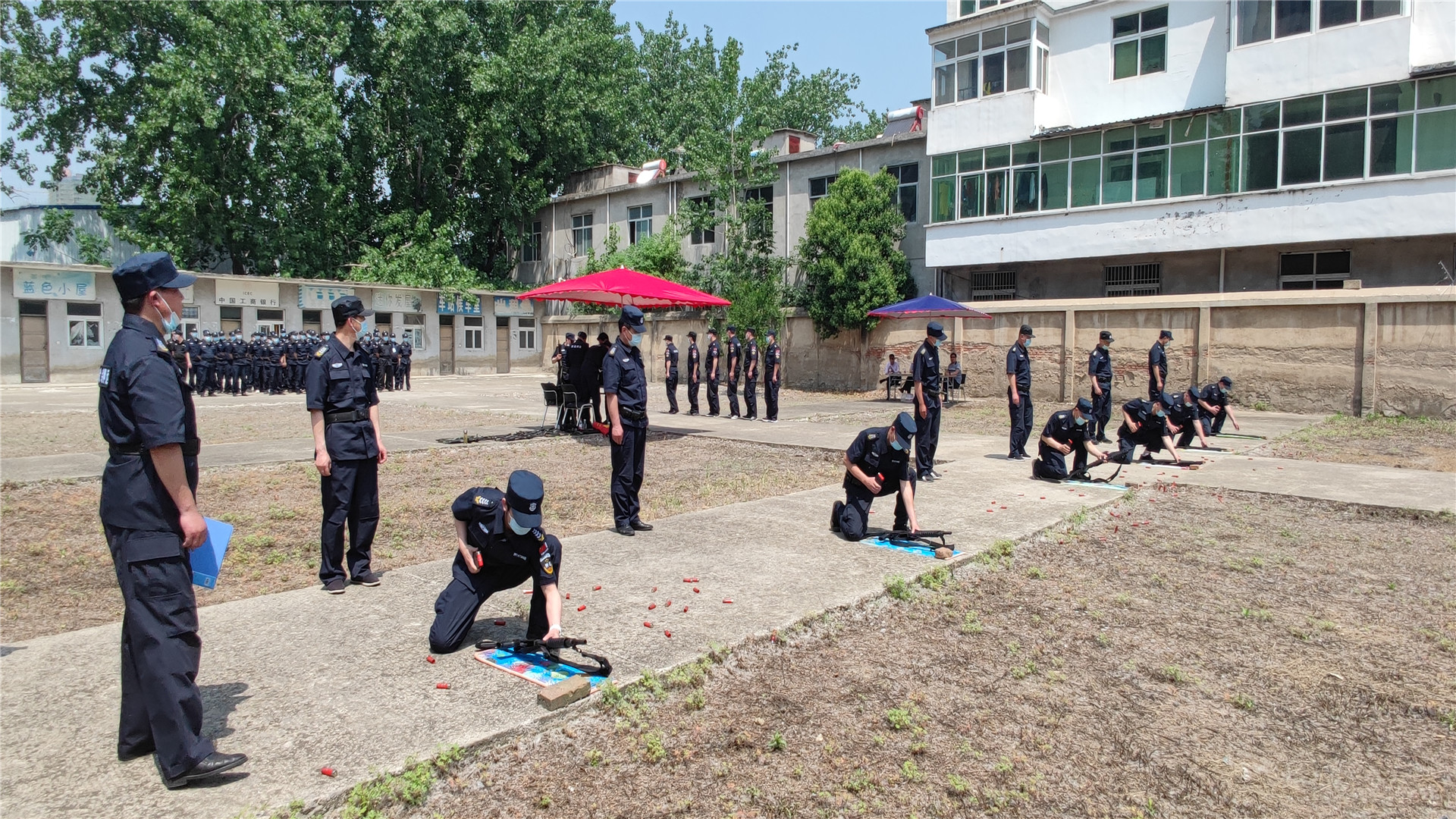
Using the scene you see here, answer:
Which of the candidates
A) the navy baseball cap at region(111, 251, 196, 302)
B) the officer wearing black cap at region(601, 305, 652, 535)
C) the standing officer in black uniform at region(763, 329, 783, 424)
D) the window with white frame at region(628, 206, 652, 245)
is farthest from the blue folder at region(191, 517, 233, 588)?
the window with white frame at region(628, 206, 652, 245)

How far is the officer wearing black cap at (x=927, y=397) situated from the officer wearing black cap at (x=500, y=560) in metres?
6.50

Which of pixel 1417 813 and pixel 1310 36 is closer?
pixel 1417 813

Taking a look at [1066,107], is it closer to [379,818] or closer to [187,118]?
[379,818]

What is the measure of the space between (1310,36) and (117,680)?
82.4 feet

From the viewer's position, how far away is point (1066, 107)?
25.5 meters

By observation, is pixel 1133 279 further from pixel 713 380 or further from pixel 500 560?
pixel 500 560

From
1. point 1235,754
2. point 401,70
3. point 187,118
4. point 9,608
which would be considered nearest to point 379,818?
point 1235,754

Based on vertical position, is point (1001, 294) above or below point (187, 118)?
below

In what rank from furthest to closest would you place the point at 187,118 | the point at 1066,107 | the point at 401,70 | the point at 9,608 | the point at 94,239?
the point at 401,70 < the point at 94,239 < the point at 187,118 < the point at 1066,107 < the point at 9,608

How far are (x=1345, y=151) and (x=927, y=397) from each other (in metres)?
16.4

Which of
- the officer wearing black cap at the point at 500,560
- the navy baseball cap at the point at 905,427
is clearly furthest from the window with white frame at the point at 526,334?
the officer wearing black cap at the point at 500,560

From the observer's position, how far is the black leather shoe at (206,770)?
10.3 feet

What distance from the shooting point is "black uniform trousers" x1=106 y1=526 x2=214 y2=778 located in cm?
316

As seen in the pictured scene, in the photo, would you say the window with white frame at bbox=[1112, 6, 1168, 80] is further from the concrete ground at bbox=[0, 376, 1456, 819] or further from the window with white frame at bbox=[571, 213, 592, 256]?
the window with white frame at bbox=[571, 213, 592, 256]
